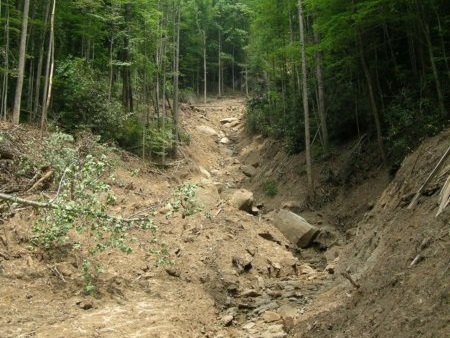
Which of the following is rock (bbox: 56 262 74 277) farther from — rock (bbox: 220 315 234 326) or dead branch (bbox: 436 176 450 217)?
dead branch (bbox: 436 176 450 217)

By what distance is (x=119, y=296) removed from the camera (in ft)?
25.0

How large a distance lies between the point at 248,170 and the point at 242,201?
6.96 metres

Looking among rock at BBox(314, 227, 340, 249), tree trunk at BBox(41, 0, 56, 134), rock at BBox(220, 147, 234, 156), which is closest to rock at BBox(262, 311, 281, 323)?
rock at BBox(314, 227, 340, 249)

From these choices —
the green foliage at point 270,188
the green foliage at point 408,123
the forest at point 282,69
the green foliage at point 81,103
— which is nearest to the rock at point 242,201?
the green foliage at point 270,188

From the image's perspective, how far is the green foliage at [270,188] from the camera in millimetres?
A: 16719

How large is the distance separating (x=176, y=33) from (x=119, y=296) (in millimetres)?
16355

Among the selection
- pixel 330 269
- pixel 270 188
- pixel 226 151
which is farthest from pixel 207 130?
pixel 330 269

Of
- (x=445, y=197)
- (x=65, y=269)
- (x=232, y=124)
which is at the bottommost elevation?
(x=65, y=269)

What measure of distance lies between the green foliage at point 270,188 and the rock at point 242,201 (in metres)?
2.50

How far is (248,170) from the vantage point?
68.5ft

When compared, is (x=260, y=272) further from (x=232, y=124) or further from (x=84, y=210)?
(x=232, y=124)

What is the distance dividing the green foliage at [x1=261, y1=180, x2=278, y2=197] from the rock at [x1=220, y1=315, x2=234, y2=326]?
9454mm

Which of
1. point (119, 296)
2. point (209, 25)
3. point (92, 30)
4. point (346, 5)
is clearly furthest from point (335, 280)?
point (209, 25)

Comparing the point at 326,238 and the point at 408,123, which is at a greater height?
the point at 408,123
